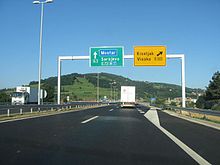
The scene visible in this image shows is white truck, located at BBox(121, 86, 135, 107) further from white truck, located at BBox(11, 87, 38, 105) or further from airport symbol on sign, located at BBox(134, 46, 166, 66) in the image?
airport symbol on sign, located at BBox(134, 46, 166, 66)

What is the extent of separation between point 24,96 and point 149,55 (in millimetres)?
29203

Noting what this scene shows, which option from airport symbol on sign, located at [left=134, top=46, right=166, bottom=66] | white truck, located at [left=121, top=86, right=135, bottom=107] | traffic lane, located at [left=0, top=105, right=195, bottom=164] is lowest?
traffic lane, located at [left=0, top=105, right=195, bottom=164]

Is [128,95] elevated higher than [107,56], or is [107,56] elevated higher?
[107,56]

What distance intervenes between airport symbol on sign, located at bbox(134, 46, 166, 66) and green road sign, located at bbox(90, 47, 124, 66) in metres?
2.06

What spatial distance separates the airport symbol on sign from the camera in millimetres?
36312

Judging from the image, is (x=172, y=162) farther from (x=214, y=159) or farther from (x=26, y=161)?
(x=26, y=161)

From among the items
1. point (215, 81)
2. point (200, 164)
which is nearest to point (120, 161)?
point (200, 164)

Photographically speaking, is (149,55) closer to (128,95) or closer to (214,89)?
(128,95)

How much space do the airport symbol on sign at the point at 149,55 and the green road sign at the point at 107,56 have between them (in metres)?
2.06

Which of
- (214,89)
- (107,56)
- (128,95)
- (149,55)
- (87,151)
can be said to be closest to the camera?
(87,151)

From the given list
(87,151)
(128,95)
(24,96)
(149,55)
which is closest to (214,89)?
(128,95)

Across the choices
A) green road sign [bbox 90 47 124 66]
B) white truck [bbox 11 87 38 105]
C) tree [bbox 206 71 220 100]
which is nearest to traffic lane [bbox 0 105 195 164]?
green road sign [bbox 90 47 124 66]

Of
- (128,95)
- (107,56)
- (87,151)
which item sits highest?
A: (107,56)

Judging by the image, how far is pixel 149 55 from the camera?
3647 centimetres
